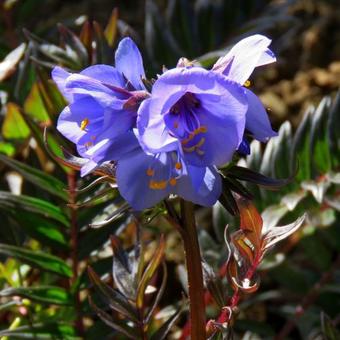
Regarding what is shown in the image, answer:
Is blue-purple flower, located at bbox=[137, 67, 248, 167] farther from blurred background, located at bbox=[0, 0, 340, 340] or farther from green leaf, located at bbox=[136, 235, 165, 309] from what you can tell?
green leaf, located at bbox=[136, 235, 165, 309]

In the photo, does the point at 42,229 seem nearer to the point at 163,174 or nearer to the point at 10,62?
the point at 10,62

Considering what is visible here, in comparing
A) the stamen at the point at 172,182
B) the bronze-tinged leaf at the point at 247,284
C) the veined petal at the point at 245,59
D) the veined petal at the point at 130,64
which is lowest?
the bronze-tinged leaf at the point at 247,284

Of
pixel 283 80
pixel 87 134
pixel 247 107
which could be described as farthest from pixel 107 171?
pixel 283 80

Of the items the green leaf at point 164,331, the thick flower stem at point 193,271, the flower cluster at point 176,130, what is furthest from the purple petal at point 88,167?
the green leaf at point 164,331

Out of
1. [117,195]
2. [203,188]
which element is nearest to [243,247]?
Answer: [203,188]

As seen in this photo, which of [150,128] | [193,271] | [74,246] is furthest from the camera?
[74,246]

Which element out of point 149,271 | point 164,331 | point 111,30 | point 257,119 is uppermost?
point 257,119

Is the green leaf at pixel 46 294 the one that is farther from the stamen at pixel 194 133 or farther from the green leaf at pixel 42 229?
the stamen at pixel 194 133
